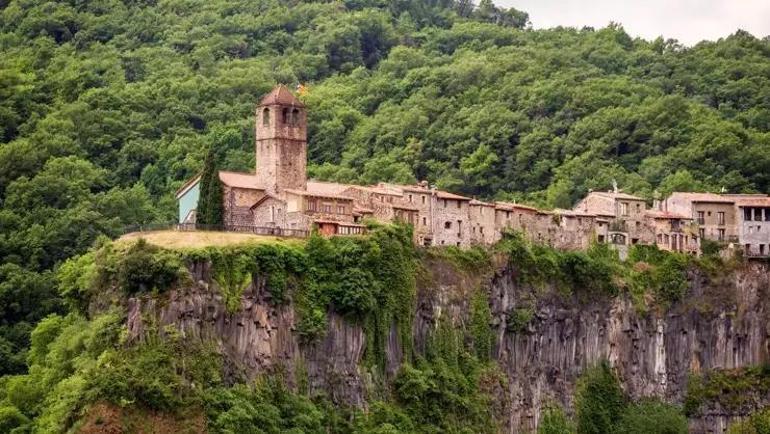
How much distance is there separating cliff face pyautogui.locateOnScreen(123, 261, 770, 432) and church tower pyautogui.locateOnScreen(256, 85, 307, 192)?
8916 millimetres

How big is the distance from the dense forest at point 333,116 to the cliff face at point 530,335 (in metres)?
14.8

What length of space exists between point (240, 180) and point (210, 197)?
3631 mm

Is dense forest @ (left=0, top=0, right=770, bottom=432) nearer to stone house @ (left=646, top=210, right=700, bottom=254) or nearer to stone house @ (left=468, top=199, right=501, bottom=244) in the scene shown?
stone house @ (left=646, top=210, right=700, bottom=254)

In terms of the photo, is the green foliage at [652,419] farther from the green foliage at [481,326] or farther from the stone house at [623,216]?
the green foliage at [481,326]

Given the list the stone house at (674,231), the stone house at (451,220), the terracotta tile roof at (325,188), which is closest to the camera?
the terracotta tile roof at (325,188)

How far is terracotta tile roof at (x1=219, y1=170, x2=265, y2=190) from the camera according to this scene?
10744 centimetres

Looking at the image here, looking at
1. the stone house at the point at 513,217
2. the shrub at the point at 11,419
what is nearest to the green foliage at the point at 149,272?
the shrub at the point at 11,419

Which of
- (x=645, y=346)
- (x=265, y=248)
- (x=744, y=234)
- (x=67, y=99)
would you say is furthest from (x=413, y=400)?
(x=67, y=99)

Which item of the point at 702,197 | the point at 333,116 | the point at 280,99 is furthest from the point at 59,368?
the point at 333,116

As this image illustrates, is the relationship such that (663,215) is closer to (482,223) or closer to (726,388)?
(726,388)

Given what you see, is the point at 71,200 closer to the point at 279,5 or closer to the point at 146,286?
the point at 146,286

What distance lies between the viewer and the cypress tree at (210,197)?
105m

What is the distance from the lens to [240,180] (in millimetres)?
108812

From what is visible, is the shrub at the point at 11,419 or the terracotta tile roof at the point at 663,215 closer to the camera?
the shrub at the point at 11,419
